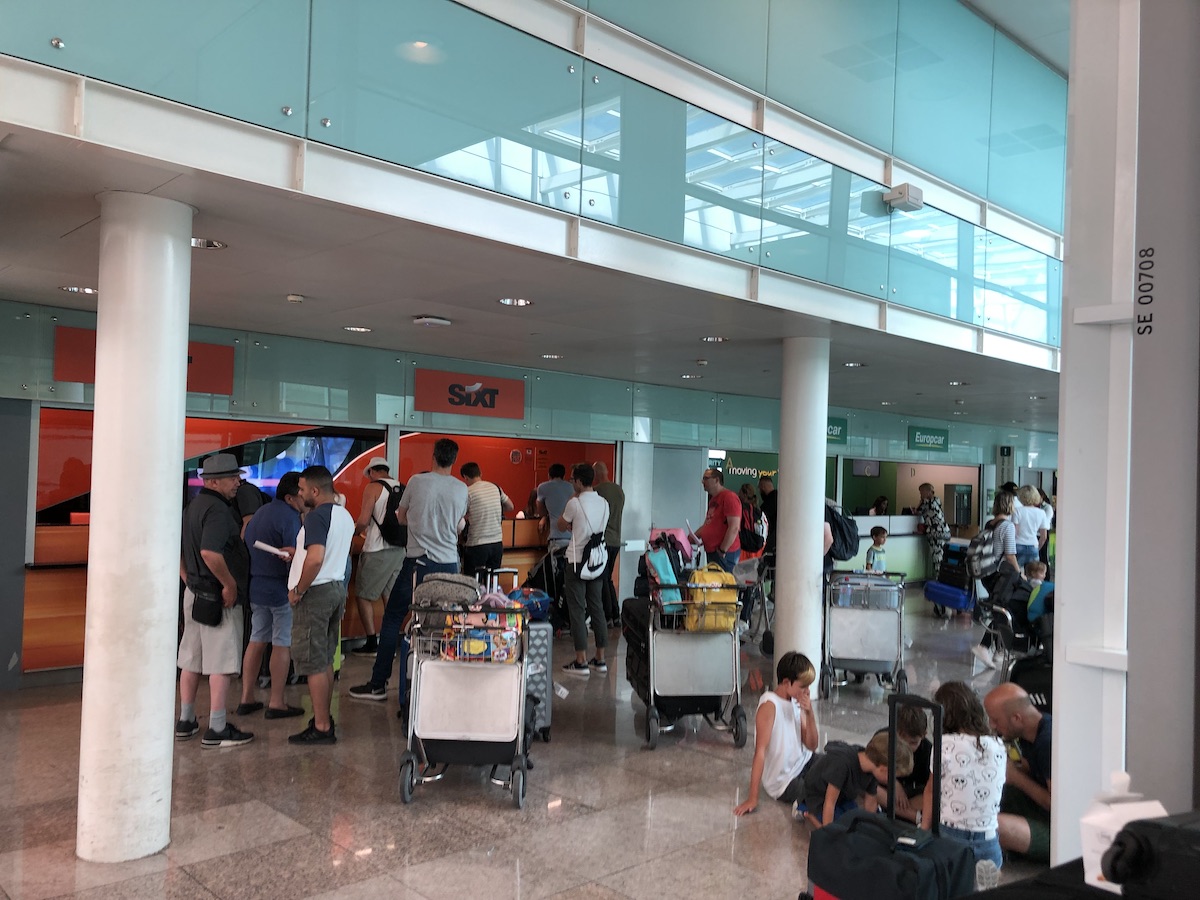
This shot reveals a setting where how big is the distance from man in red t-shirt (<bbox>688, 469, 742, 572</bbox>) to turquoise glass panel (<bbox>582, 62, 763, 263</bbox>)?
3292 mm

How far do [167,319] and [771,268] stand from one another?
14.4ft

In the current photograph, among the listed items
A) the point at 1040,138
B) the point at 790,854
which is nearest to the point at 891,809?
the point at 790,854

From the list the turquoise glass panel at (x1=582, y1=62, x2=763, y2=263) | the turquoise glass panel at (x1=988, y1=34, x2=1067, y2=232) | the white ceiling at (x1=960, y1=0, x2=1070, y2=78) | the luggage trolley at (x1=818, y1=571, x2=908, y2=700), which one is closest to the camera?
the turquoise glass panel at (x1=582, y1=62, x2=763, y2=263)

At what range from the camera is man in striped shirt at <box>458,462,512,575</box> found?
9.23m

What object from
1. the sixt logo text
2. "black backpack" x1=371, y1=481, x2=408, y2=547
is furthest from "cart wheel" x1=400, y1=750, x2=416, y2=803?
the sixt logo text

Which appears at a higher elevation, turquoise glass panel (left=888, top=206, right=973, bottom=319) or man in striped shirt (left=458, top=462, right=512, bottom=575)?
turquoise glass panel (left=888, top=206, right=973, bottom=319)

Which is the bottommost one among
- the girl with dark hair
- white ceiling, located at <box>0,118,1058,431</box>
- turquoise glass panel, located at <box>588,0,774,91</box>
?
the girl with dark hair

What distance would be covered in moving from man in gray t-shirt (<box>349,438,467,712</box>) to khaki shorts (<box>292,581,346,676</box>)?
1.14m

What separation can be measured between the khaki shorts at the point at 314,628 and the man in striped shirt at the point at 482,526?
283 centimetres

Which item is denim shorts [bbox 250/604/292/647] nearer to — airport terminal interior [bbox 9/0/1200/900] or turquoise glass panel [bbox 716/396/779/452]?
airport terminal interior [bbox 9/0/1200/900]

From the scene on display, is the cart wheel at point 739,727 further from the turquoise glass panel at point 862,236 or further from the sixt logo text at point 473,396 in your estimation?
→ the sixt logo text at point 473,396

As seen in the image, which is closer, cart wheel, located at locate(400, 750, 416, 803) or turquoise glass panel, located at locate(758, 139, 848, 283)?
cart wheel, located at locate(400, 750, 416, 803)

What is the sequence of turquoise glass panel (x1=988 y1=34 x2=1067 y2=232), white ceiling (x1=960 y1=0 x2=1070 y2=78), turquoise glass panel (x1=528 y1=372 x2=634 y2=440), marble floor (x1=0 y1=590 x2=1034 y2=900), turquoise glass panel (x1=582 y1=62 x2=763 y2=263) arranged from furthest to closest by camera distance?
1. turquoise glass panel (x1=528 y1=372 x2=634 y2=440)
2. turquoise glass panel (x1=988 y1=34 x2=1067 y2=232)
3. white ceiling (x1=960 y1=0 x2=1070 y2=78)
4. turquoise glass panel (x1=582 y1=62 x2=763 y2=263)
5. marble floor (x1=0 y1=590 x2=1034 y2=900)

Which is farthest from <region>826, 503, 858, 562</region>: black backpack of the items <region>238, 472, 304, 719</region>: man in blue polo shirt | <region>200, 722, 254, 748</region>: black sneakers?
<region>200, 722, 254, 748</region>: black sneakers
